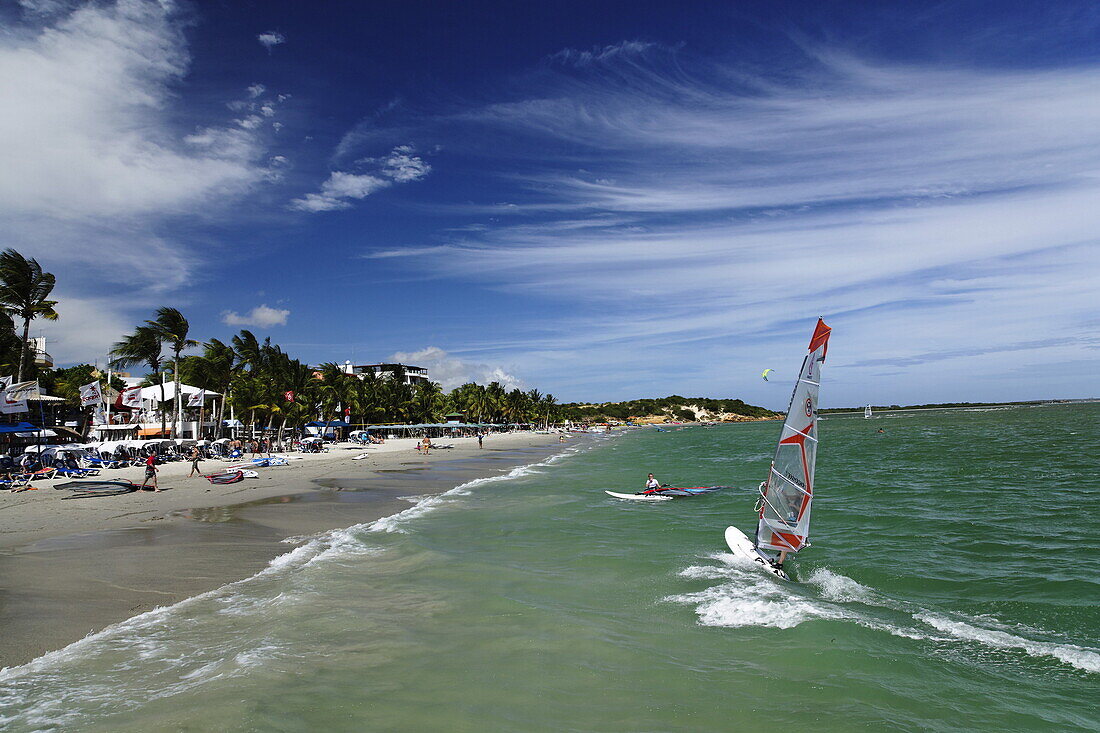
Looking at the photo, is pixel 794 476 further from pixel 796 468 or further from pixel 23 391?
pixel 23 391

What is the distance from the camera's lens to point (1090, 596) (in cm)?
1151

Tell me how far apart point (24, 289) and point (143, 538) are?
29018mm

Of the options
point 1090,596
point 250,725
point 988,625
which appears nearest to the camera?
point 250,725

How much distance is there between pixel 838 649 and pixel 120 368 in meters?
59.8

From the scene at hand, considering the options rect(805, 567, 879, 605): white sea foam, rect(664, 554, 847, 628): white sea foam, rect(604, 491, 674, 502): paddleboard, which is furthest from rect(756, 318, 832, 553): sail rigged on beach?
rect(604, 491, 674, 502): paddleboard

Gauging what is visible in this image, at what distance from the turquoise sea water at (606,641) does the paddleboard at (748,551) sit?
399 millimetres

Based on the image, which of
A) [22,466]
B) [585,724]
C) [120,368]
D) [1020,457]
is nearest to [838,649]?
[585,724]

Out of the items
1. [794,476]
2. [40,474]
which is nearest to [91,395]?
[40,474]

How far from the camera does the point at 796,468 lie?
1208 centimetres

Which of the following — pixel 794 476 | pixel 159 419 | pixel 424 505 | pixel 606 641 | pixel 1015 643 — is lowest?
pixel 1015 643

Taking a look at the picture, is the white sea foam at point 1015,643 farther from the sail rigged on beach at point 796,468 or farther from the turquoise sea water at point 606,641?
the sail rigged on beach at point 796,468

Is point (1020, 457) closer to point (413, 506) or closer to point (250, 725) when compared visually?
point (413, 506)

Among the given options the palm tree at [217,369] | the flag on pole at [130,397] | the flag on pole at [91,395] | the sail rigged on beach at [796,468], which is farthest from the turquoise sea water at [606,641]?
the palm tree at [217,369]

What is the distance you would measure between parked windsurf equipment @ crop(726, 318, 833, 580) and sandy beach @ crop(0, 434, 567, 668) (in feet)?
37.8
